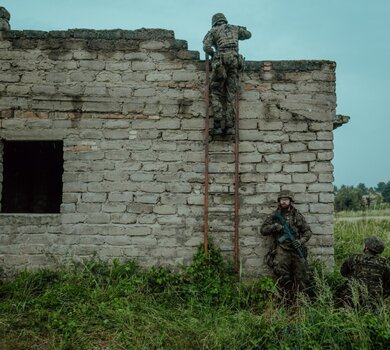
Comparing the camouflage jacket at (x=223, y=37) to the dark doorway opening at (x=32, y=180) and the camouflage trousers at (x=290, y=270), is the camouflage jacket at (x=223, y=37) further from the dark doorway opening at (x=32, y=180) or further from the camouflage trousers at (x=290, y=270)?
the dark doorway opening at (x=32, y=180)

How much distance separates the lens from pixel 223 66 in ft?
19.3

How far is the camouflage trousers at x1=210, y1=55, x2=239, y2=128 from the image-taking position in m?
6.01

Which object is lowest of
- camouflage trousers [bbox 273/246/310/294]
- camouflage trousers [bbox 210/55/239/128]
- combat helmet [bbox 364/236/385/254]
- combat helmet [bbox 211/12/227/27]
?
camouflage trousers [bbox 273/246/310/294]

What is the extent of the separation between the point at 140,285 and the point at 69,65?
336cm

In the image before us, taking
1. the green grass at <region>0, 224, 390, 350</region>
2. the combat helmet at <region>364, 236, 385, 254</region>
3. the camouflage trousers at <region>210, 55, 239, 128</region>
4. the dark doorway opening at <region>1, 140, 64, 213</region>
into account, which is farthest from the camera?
the dark doorway opening at <region>1, 140, 64, 213</region>

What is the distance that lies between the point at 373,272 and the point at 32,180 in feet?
22.4

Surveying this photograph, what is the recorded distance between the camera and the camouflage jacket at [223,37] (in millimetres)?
5887

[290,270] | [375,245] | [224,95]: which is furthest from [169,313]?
[224,95]

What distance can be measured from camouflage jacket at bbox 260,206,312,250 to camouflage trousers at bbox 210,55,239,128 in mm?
1466

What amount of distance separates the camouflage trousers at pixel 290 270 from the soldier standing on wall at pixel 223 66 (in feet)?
6.19

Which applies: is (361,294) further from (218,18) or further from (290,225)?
(218,18)

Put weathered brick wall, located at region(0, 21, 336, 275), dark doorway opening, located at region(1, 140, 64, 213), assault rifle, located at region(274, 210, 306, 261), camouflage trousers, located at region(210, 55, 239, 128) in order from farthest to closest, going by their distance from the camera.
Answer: dark doorway opening, located at region(1, 140, 64, 213)
weathered brick wall, located at region(0, 21, 336, 275)
camouflage trousers, located at region(210, 55, 239, 128)
assault rifle, located at region(274, 210, 306, 261)

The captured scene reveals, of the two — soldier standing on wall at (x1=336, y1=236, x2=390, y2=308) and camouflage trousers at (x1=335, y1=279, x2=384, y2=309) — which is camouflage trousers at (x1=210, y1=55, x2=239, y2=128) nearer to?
soldier standing on wall at (x1=336, y1=236, x2=390, y2=308)

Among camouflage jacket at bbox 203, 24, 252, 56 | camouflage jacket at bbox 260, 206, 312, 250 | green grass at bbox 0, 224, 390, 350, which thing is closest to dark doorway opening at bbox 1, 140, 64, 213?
green grass at bbox 0, 224, 390, 350
